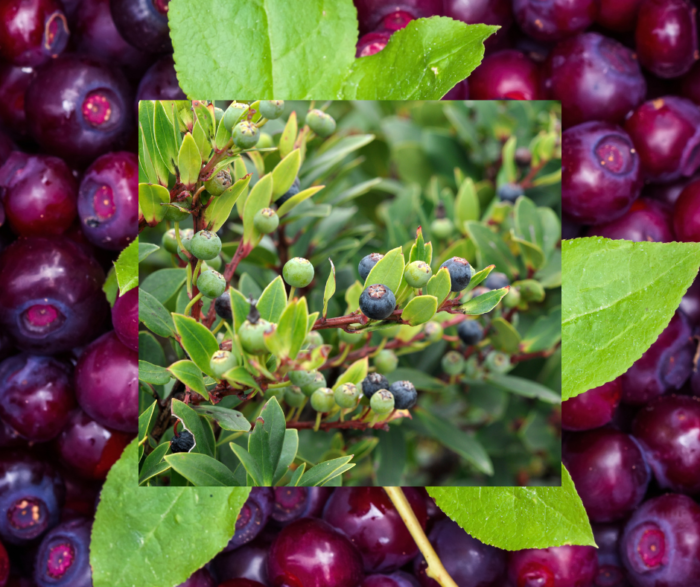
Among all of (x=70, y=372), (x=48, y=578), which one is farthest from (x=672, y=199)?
(x=48, y=578)

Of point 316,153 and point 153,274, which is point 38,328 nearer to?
point 153,274

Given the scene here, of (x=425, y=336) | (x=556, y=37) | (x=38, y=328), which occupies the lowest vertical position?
(x=425, y=336)

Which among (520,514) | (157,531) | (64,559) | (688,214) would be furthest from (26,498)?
(688,214)

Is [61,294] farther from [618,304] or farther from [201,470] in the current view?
[618,304]

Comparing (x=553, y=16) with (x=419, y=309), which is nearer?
(x=419, y=309)

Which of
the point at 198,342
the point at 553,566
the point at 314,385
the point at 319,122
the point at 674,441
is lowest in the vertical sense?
the point at 553,566

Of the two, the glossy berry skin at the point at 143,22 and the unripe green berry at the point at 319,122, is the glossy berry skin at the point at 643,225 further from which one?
the glossy berry skin at the point at 143,22
